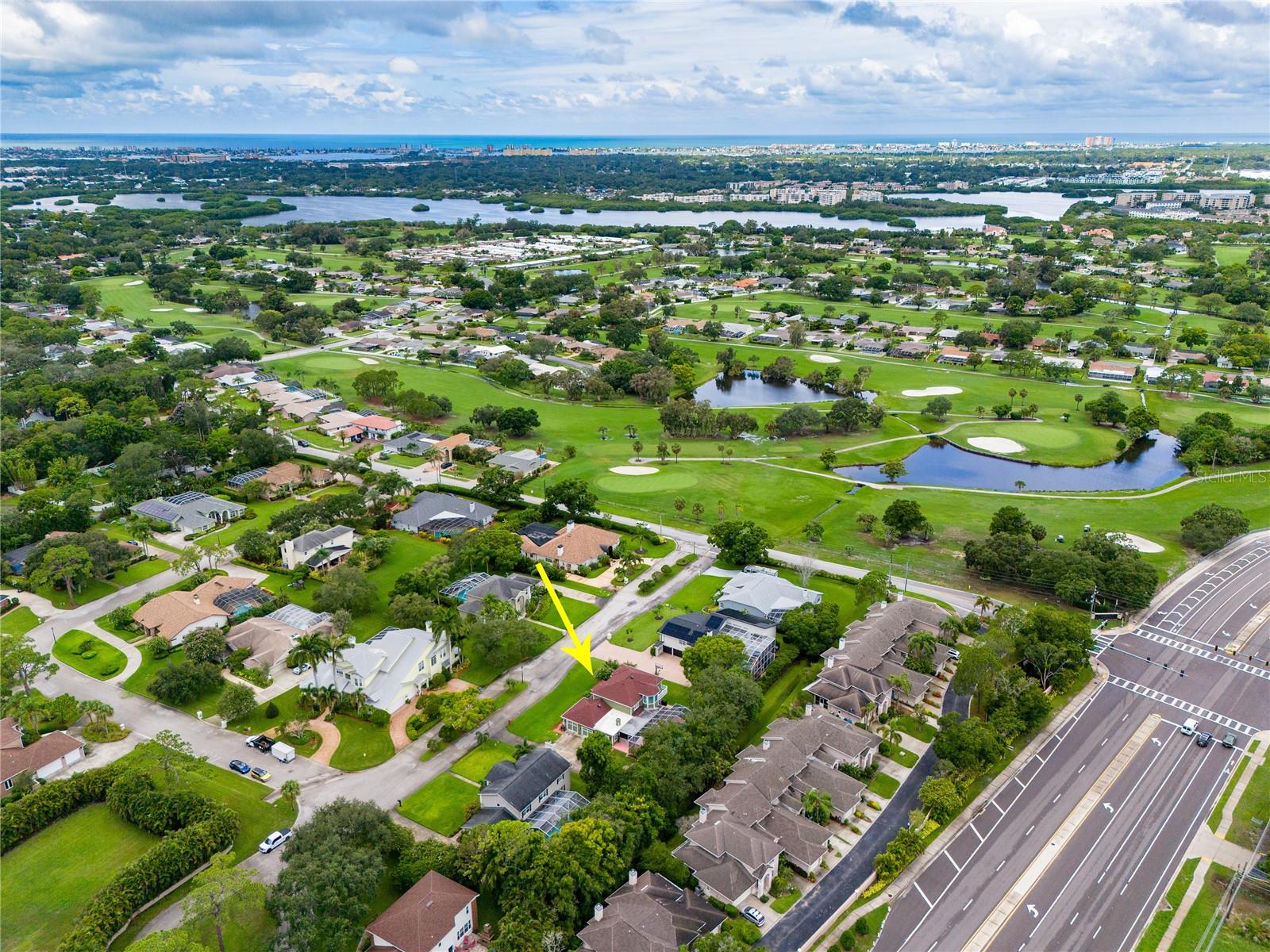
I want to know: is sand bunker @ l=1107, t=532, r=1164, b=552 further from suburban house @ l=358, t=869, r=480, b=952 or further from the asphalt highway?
suburban house @ l=358, t=869, r=480, b=952

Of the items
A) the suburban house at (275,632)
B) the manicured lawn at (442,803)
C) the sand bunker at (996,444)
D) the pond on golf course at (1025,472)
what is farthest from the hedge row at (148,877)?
the sand bunker at (996,444)

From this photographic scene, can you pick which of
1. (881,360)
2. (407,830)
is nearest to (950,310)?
(881,360)

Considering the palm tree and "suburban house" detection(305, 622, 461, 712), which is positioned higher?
"suburban house" detection(305, 622, 461, 712)

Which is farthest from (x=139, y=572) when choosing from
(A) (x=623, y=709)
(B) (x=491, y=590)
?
(A) (x=623, y=709)

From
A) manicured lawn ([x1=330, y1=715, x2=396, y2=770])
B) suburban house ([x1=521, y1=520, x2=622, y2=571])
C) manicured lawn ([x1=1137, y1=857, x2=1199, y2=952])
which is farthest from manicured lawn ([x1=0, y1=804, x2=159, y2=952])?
manicured lawn ([x1=1137, y1=857, x2=1199, y2=952])

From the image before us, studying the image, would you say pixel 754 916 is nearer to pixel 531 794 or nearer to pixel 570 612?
pixel 531 794

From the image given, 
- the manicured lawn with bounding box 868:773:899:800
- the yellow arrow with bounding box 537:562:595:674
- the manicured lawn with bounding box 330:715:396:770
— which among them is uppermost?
the yellow arrow with bounding box 537:562:595:674
